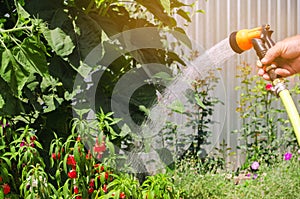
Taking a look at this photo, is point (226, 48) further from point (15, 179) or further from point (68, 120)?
point (15, 179)

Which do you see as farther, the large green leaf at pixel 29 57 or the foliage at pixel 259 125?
the foliage at pixel 259 125

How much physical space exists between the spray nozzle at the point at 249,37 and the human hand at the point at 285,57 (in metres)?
0.03

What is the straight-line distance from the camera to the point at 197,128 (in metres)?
4.54

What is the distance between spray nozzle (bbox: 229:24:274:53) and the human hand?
0.11 ft

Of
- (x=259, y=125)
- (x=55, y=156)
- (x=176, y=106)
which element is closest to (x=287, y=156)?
(x=259, y=125)

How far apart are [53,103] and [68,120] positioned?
0.21 meters

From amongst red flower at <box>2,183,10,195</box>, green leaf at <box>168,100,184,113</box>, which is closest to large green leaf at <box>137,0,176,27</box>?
green leaf at <box>168,100,184,113</box>

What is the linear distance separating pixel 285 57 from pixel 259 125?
303cm

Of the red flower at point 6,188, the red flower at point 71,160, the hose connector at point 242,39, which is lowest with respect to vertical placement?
the red flower at point 6,188

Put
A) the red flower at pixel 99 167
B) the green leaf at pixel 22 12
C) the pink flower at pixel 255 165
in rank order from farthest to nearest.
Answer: the pink flower at pixel 255 165
the red flower at pixel 99 167
the green leaf at pixel 22 12

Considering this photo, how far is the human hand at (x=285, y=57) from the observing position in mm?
1767

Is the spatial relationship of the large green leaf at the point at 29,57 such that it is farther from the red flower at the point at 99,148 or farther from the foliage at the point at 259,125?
the foliage at the point at 259,125

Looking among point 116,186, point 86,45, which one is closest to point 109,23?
point 86,45

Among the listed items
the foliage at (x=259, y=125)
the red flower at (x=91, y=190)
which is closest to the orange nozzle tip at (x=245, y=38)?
the red flower at (x=91, y=190)
